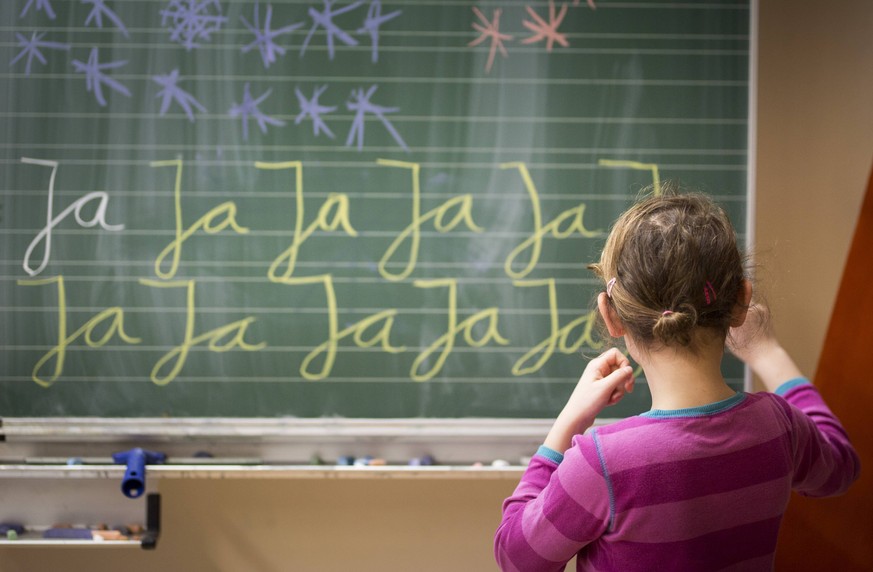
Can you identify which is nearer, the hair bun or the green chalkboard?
the hair bun

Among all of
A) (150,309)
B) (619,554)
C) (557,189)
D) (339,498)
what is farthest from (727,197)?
(150,309)

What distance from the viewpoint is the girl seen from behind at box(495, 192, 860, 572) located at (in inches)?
33.4

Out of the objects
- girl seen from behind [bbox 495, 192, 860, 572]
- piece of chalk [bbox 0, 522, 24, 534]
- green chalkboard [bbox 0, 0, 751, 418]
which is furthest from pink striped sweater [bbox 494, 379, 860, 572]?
piece of chalk [bbox 0, 522, 24, 534]

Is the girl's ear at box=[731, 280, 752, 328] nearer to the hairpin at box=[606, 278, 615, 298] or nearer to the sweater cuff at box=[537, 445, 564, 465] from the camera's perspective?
the hairpin at box=[606, 278, 615, 298]

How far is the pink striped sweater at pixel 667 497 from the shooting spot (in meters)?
0.85

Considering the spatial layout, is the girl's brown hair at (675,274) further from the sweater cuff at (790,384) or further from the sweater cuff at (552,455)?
the sweater cuff at (790,384)

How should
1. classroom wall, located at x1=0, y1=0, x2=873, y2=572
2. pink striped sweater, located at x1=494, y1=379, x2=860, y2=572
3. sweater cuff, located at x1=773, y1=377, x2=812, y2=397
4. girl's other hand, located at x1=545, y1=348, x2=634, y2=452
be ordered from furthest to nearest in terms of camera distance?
classroom wall, located at x1=0, y1=0, x2=873, y2=572 → sweater cuff, located at x1=773, y1=377, x2=812, y2=397 → girl's other hand, located at x1=545, y1=348, x2=634, y2=452 → pink striped sweater, located at x1=494, y1=379, x2=860, y2=572

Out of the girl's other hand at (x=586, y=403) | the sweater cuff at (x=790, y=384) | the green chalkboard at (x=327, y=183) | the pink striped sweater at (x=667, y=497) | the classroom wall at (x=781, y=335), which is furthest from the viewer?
the classroom wall at (x=781, y=335)

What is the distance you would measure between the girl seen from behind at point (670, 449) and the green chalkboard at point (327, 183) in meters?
0.64

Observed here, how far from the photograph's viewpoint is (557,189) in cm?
157

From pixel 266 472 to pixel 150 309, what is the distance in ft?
1.31

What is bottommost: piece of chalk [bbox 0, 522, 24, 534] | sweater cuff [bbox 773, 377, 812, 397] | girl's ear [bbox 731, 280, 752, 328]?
piece of chalk [bbox 0, 522, 24, 534]

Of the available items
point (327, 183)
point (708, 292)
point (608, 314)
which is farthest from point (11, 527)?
point (708, 292)

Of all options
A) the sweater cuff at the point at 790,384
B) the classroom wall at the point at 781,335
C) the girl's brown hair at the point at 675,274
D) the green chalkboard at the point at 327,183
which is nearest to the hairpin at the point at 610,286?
the girl's brown hair at the point at 675,274
